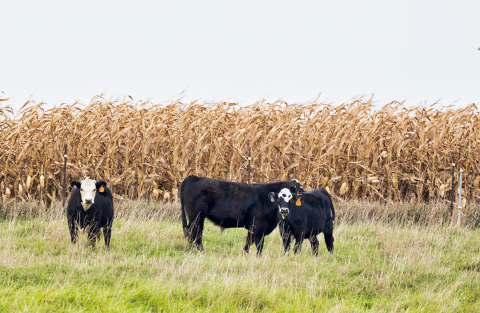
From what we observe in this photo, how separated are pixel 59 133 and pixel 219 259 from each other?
6.97 metres

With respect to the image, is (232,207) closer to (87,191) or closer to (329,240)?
(329,240)

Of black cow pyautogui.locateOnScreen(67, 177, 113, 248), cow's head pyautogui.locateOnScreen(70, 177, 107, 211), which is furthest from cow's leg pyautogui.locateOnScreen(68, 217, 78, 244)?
cow's head pyautogui.locateOnScreen(70, 177, 107, 211)

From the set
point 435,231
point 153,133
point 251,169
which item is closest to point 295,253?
point 435,231

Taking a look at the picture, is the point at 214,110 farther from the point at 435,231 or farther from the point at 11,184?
the point at 435,231

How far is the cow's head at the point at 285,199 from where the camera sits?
266 inches

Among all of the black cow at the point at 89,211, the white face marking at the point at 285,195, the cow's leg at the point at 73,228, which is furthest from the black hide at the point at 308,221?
the cow's leg at the point at 73,228

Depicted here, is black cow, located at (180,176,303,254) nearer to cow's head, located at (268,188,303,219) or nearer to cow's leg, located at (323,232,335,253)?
cow's head, located at (268,188,303,219)

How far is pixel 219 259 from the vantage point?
Answer: 6.35 metres

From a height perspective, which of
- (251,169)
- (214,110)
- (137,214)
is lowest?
(137,214)

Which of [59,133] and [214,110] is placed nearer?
[59,133]

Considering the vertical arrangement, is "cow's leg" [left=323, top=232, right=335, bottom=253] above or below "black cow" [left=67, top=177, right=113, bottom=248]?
below

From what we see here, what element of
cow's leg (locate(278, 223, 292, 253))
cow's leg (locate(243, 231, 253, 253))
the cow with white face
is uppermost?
the cow with white face

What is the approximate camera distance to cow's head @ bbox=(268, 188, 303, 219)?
22.1 feet

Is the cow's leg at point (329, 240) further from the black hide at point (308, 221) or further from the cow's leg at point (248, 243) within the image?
the cow's leg at point (248, 243)
